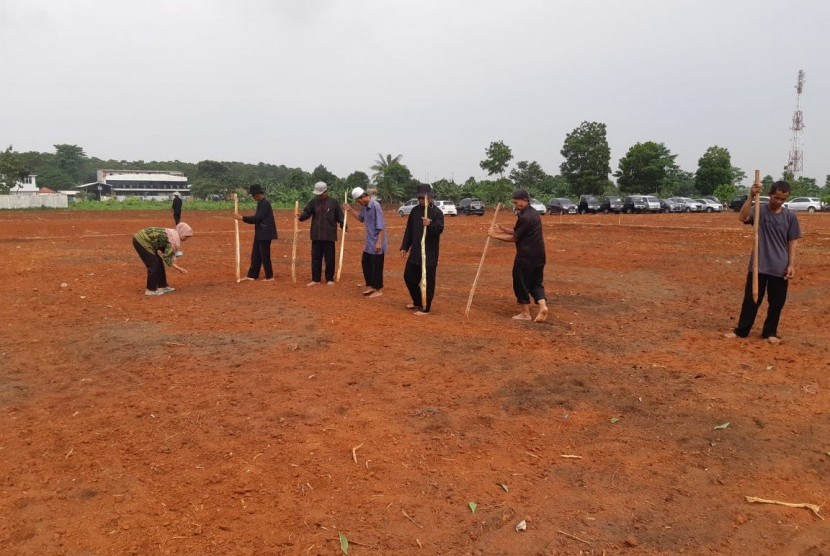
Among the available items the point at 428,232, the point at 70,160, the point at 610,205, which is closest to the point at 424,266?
the point at 428,232

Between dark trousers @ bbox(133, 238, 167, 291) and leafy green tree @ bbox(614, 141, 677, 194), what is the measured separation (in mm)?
51215

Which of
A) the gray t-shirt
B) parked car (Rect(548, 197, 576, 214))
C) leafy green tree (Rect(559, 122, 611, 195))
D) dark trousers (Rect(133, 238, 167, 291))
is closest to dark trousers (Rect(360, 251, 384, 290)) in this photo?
dark trousers (Rect(133, 238, 167, 291))

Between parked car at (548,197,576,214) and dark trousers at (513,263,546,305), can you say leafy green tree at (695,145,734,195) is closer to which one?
parked car at (548,197,576,214)

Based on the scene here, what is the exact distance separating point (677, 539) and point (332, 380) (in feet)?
9.47

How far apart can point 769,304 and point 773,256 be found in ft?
1.68

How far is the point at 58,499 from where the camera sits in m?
3.18

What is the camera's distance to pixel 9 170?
50344 mm

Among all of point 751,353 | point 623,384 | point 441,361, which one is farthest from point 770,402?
point 441,361

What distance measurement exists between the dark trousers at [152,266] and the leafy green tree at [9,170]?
5198 centimetres

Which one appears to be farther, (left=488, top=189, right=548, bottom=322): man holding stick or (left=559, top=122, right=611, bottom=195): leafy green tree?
(left=559, top=122, right=611, bottom=195): leafy green tree

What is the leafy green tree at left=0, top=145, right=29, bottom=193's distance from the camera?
50.1 metres

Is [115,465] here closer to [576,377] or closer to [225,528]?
[225,528]

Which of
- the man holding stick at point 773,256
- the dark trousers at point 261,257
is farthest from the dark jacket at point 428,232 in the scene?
the man holding stick at point 773,256

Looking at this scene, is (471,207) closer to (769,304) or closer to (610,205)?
(610,205)
